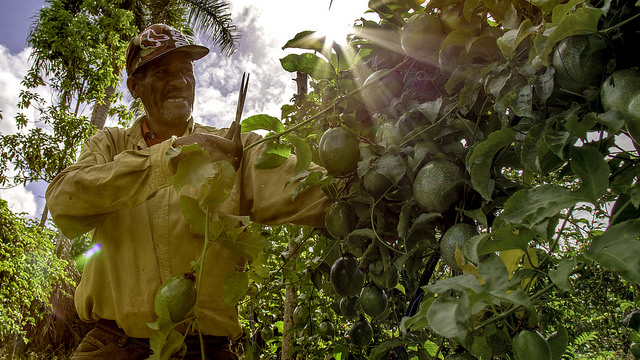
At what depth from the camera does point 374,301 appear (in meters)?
0.97

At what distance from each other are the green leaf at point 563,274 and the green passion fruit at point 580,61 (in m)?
0.25

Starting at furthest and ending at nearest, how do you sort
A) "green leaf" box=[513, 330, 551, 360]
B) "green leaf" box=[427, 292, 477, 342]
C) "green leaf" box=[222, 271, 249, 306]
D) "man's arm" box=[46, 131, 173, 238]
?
"man's arm" box=[46, 131, 173, 238], "green leaf" box=[222, 271, 249, 306], "green leaf" box=[513, 330, 551, 360], "green leaf" box=[427, 292, 477, 342]

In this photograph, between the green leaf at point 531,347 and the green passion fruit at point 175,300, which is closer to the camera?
the green leaf at point 531,347

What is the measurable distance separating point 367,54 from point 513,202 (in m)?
0.66

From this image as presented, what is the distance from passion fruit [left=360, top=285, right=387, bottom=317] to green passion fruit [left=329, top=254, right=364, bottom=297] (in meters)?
0.03

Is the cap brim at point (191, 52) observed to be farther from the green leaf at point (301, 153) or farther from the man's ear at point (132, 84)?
the green leaf at point (301, 153)

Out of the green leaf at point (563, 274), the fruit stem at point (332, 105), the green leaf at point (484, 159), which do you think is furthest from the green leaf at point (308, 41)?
the green leaf at point (563, 274)

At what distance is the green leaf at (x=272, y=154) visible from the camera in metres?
0.99

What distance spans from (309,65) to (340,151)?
0.69 feet

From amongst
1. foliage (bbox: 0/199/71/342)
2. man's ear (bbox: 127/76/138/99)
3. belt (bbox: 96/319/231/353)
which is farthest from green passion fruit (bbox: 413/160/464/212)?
foliage (bbox: 0/199/71/342)

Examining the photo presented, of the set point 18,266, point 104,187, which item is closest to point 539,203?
point 104,187

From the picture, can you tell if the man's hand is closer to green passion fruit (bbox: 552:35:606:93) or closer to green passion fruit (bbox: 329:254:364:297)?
green passion fruit (bbox: 329:254:364:297)

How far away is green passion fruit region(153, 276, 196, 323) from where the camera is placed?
0.77 meters

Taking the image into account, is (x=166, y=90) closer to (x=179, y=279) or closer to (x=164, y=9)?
(x=179, y=279)
